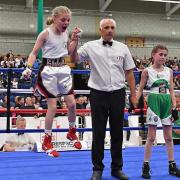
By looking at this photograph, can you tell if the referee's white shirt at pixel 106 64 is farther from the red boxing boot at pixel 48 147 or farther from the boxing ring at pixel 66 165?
the boxing ring at pixel 66 165

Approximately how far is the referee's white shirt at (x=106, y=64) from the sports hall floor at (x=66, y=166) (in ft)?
2.61

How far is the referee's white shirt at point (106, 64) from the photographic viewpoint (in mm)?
2848

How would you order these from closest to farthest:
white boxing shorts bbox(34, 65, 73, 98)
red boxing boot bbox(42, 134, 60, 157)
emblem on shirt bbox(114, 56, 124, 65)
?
emblem on shirt bbox(114, 56, 124, 65), red boxing boot bbox(42, 134, 60, 157), white boxing shorts bbox(34, 65, 73, 98)

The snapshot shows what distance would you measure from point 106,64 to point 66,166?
114 cm

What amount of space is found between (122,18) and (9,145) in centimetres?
1226

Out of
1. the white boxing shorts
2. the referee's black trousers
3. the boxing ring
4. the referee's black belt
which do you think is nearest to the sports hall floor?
the boxing ring

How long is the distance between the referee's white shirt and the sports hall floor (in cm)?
80

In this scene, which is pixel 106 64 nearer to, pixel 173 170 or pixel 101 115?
pixel 101 115

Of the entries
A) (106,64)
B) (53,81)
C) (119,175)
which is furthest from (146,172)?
(53,81)

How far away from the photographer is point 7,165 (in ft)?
11.1

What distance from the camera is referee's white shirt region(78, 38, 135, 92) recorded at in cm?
285

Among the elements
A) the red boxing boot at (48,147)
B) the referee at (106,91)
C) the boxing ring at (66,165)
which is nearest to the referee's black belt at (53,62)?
the referee at (106,91)

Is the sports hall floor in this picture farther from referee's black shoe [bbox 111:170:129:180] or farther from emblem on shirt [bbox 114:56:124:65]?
emblem on shirt [bbox 114:56:124:65]

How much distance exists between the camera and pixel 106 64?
2.85m
